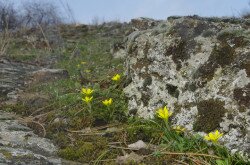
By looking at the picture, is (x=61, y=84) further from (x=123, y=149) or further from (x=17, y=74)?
(x=123, y=149)

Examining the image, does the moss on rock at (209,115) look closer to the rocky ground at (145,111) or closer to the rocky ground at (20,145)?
the rocky ground at (145,111)

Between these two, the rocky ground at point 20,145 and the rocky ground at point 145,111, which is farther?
the rocky ground at point 145,111

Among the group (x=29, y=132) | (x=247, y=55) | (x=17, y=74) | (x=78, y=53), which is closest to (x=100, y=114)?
(x=29, y=132)

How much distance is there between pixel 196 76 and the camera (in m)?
3.96

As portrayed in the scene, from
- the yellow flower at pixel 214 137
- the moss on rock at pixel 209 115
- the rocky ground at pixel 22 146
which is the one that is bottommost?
the rocky ground at pixel 22 146

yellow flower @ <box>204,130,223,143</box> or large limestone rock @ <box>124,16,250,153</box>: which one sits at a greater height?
large limestone rock @ <box>124,16,250,153</box>

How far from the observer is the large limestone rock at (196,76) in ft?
11.8

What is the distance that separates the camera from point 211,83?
384 centimetres

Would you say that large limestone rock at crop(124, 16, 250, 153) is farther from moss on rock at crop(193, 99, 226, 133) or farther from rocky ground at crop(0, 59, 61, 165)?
rocky ground at crop(0, 59, 61, 165)

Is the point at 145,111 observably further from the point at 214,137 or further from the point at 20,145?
the point at 20,145

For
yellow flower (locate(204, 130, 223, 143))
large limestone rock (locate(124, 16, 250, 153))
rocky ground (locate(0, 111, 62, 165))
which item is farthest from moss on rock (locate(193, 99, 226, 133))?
rocky ground (locate(0, 111, 62, 165))

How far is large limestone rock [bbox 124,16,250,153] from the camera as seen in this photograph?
3.59 metres

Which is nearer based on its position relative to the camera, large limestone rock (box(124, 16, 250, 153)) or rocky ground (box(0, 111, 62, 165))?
rocky ground (box(0, 111, 62, 165))

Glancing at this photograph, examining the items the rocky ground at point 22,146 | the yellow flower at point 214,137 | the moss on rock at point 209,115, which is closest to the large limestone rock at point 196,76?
the moss on rock at point 209,115
